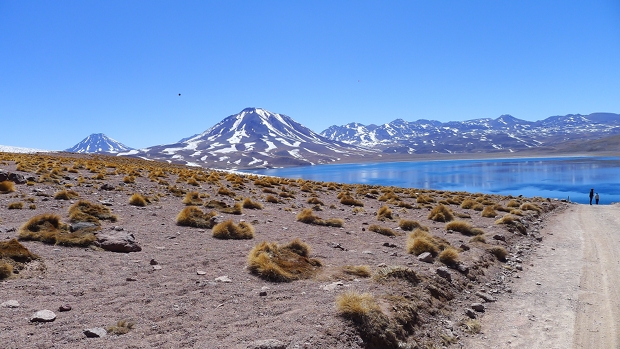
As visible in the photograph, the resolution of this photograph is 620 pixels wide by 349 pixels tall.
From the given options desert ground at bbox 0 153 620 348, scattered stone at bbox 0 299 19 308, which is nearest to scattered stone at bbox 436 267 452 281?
desert ground at bbox 0 153 620 348

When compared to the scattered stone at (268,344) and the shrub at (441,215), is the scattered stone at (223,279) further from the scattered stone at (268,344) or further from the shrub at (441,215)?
the shrub at (441,215)

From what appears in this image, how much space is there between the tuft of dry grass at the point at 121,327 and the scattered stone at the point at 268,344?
1746 millimetres

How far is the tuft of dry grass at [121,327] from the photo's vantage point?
16.7 ft

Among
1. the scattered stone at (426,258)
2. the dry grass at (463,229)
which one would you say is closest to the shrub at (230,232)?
the scattered stone at (426,258)

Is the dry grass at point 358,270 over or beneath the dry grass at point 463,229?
over

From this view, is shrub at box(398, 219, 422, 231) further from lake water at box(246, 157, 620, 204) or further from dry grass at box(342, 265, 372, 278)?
lake water at box(246, 157, 620, 204)

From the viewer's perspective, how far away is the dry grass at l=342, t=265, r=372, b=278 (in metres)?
8.52

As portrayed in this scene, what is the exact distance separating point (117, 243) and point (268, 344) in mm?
5520

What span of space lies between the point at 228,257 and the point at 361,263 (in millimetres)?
3354

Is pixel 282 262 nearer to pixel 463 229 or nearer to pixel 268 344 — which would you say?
pixel 268 344

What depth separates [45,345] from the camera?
460 cm

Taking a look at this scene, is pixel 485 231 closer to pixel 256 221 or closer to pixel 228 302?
pixel 256 221

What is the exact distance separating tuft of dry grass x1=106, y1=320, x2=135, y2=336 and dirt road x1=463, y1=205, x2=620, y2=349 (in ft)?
18.5

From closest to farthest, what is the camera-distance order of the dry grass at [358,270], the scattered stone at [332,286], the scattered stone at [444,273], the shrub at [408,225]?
the scattered stone at [332,286] < the dry grass at [358,270] < the scattered stone at [444,273] < the shrub at [408,225]
